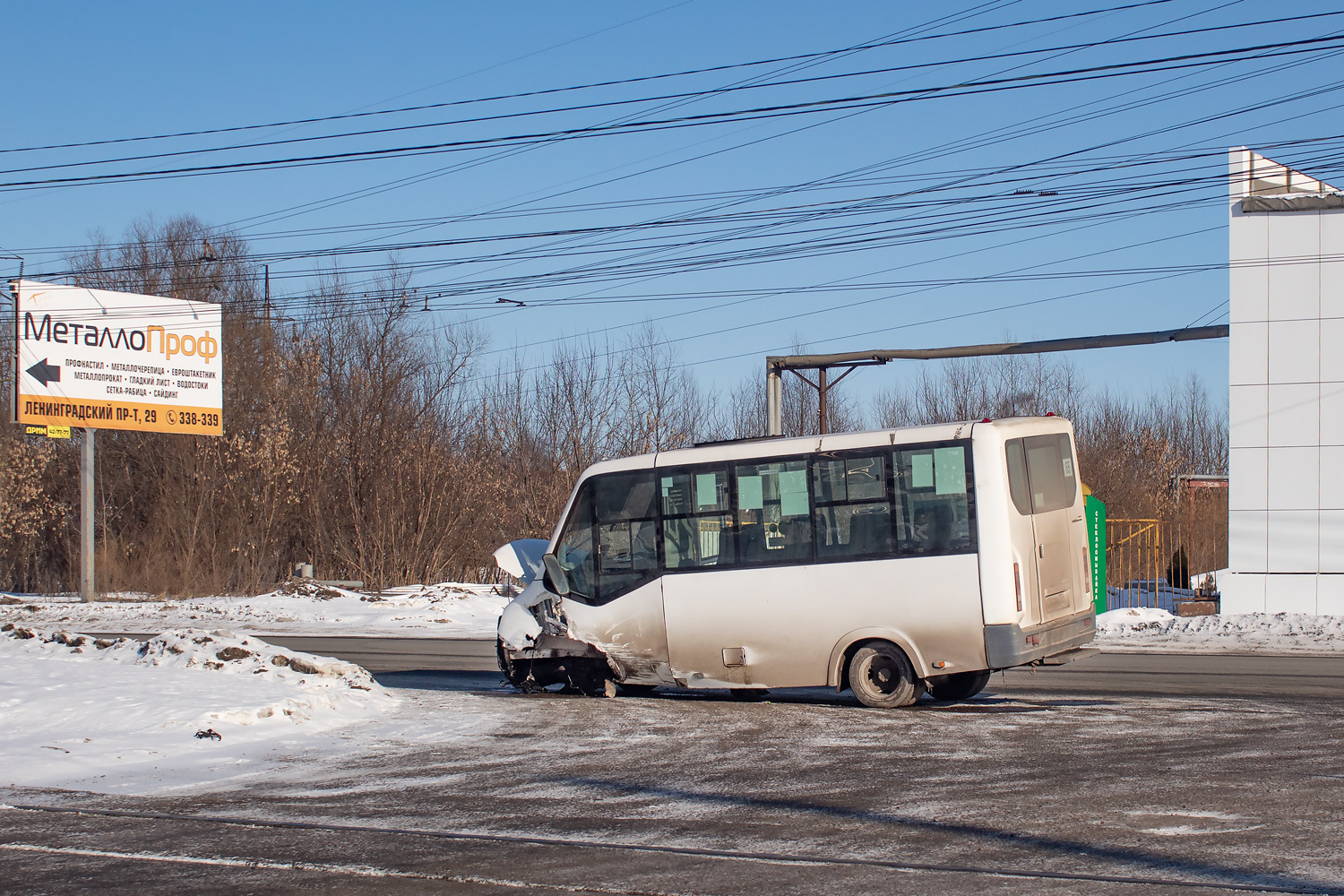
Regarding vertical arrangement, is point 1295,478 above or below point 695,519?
above

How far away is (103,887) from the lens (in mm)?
5648

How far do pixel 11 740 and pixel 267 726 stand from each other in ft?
6.32

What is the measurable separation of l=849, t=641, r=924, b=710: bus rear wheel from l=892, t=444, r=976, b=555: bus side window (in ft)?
3.23

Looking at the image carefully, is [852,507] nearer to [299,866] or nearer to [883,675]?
[883,675]

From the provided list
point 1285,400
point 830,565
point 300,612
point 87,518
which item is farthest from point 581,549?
point 87,518

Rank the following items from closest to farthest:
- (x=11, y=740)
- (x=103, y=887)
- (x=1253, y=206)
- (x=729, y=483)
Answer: (x=103, y=887)
(x=11, y=740)
(x=729, y=483)
(x=1253, y=206)

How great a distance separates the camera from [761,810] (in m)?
7.16

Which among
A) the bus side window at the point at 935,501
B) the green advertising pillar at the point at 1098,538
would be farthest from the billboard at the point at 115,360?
the bus side window at the point at 935,501

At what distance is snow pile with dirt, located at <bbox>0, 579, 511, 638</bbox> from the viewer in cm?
2627

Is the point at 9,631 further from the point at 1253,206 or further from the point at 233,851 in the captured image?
the point at 1253,206

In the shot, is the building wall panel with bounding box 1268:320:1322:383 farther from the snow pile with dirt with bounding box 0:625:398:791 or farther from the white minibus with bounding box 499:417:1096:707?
the snow pile with dirt with bounding box 0:625:398:791

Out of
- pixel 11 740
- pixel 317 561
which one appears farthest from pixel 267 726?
pixel 317 561

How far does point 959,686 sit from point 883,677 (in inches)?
39.6

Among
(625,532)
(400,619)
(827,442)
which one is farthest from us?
(400,619)
